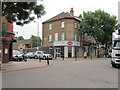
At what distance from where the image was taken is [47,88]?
6.96 metres

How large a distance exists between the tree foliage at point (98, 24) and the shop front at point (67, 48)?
418 cm

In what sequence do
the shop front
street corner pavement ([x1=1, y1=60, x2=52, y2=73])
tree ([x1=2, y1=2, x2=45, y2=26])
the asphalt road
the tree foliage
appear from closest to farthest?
the asphalt road
tree ([x1=2, y1=2, x2=45, y2=26])
street corner pavement ([x1=1, y1=60, x2=52, y2=73])
the shop front
the tree foliage

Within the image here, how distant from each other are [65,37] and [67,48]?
2.53 meters

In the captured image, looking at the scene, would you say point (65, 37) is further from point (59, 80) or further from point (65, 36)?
point (59, 80)

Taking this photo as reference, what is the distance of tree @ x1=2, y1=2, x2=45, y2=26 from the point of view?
40.5 feet

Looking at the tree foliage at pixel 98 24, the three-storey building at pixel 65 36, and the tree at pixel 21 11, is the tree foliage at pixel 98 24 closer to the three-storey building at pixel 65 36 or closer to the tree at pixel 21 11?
the three-storey building at pixel 65 36

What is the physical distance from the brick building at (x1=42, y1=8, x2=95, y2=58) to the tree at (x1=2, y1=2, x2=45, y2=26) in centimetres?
2407

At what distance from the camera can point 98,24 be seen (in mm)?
38281

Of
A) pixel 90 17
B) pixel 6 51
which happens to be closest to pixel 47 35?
pixel 90 17

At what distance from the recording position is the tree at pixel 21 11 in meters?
12.4

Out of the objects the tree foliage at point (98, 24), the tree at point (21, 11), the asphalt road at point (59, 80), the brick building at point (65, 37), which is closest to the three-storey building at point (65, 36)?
the brick building at point (65, 37)

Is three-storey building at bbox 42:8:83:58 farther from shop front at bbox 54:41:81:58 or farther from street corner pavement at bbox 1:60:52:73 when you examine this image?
street corner pavement at bbox 1:60:52:73

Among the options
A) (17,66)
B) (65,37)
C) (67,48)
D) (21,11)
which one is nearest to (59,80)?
(21,11)

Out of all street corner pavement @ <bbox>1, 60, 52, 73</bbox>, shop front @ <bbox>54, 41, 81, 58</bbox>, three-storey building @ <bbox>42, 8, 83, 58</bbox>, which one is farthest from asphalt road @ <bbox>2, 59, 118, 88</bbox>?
three-storey building @ <bbox>42, 8, 83, 58</bbox>
